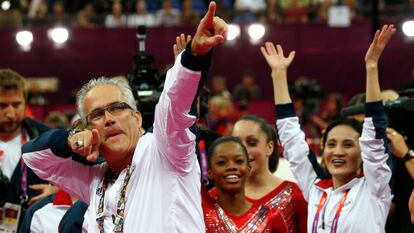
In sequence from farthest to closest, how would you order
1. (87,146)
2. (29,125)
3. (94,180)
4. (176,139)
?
(29,125) → (94,180) → (87,146) → (176,139)

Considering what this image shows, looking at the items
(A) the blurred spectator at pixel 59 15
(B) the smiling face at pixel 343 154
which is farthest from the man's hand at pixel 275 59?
(A) the blurred spectator at pixel 59 15

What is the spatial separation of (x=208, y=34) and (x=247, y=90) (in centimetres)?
986

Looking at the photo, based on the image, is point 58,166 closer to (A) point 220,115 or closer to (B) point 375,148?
(B) point 375,148

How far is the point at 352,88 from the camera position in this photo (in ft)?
43.3

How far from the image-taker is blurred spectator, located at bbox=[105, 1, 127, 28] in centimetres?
1365

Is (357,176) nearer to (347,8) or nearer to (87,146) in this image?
(87,146)

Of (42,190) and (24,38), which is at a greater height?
(24,38)

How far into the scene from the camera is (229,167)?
167 inches

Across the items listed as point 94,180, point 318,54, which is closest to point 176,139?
point 94,180

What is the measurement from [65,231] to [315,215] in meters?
1.17

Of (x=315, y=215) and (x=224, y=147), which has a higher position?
(x=224, y=147)

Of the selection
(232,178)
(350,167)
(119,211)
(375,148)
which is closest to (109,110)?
(119,211)

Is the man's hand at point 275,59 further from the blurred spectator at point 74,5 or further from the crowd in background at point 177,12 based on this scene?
the blurred spectator at point 74,5

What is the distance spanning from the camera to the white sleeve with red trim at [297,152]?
A: 14.7 ft
